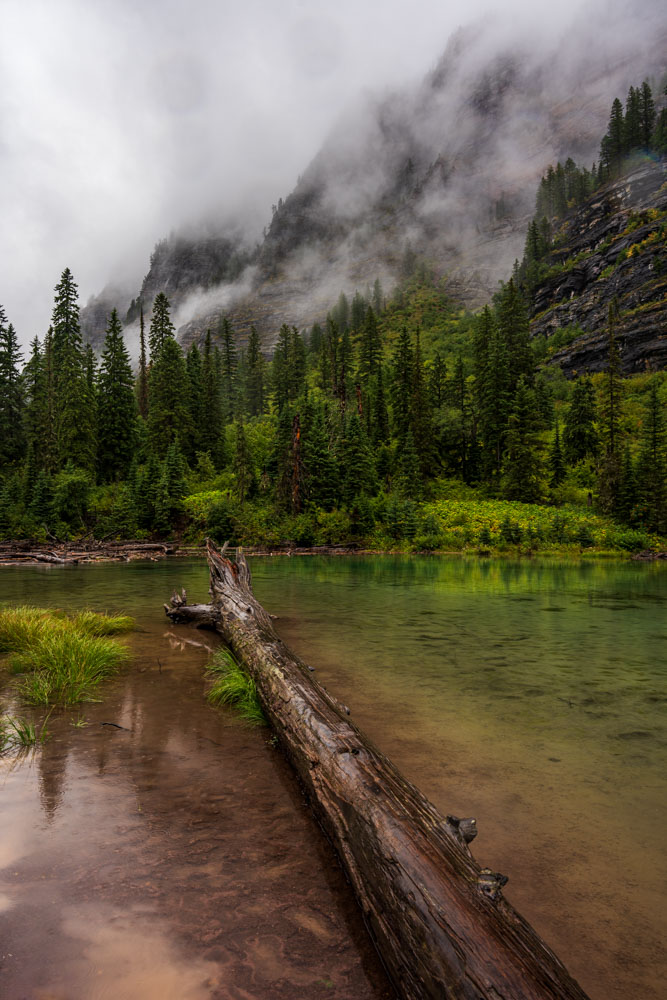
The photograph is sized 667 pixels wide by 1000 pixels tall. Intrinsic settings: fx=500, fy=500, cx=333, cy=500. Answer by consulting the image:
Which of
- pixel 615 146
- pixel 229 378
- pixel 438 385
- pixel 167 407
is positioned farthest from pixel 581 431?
pixel 615 146

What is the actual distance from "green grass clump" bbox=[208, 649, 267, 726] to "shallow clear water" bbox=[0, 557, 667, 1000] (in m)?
0.25

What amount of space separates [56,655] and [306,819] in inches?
195

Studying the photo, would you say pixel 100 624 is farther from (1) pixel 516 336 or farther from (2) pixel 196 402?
(1) pixel 516 336

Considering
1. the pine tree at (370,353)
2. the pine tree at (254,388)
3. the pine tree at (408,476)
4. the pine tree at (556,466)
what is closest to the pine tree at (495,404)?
the pine tree at (556,466)

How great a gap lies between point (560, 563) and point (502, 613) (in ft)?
60.5

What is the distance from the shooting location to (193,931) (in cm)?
246

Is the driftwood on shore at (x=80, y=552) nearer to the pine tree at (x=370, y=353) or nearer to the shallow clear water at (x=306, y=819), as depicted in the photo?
the shallow clear water at (x=306, y=819)

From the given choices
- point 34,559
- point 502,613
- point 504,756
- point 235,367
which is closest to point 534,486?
point 502,613

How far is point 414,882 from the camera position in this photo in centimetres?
238

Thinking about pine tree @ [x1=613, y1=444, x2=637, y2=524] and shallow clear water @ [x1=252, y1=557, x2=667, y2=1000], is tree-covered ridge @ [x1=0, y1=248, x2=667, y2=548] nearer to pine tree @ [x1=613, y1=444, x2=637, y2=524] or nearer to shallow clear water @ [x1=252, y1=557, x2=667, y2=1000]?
pine tree @ [x1=613, y1=444, x2=637, y2=524]

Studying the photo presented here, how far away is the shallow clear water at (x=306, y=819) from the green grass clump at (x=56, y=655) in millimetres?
409

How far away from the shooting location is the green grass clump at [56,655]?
6035mm

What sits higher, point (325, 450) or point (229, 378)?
point (229, 378)

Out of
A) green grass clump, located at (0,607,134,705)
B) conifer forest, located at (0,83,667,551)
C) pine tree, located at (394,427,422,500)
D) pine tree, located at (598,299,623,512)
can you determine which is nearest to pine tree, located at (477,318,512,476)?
conifer forest, located at (0,83,667,551)
